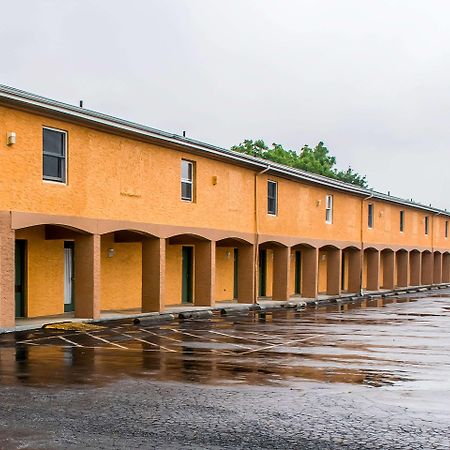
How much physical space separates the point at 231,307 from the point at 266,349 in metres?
12.6

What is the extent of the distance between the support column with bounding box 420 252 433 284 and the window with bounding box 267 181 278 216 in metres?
25.9

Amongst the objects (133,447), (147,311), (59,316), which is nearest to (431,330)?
(147,311)

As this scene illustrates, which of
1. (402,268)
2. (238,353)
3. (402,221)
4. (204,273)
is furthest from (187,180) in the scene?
(402,268)

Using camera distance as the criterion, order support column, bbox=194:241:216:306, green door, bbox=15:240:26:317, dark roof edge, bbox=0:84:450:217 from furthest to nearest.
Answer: support column, bbox=194:241:216:306 < green door, bbox=15:240:26:317 < dark roof edge, bbox=0:84:450:217

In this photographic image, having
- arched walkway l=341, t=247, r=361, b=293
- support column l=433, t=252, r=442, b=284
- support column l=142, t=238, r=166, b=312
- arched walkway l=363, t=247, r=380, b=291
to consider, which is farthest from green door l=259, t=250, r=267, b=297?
support column l=433, t=252, r=442, b=284

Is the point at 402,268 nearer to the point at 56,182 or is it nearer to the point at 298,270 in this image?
the point at 298,270

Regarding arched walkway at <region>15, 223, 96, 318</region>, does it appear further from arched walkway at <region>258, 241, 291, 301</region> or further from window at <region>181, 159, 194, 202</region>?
arched walkway at <region>258, 241, 291, 301</region>

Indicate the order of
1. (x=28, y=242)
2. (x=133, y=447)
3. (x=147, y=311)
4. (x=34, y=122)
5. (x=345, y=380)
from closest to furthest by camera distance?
(x=133, y=447) < (x=345, y=380) < (x=34, y=122) < (x=28, y=242) < (x=147, y=311)

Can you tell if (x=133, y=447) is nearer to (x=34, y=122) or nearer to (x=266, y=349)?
(x=266, y=349)

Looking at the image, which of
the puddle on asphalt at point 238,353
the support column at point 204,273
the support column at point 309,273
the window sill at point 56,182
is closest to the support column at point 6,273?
the puddle on asphalt at point 238,353

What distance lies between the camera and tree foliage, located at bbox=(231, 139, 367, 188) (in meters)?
75.8

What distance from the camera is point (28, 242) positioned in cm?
2192

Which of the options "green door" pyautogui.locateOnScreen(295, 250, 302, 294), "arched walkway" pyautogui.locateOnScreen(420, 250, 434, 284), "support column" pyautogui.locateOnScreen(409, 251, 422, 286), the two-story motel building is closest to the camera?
the two-story motel building

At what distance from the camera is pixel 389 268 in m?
46.7
